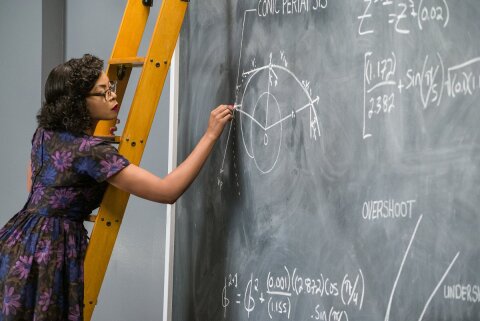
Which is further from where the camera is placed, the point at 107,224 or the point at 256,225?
the point at 107,224

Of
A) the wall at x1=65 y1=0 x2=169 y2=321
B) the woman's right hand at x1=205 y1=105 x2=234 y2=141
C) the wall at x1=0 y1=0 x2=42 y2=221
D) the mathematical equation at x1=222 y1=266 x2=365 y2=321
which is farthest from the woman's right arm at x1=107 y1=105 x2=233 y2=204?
the wall at x1=0 y1=0 x2=42 y2=221

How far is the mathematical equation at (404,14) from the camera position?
2242 millimetres

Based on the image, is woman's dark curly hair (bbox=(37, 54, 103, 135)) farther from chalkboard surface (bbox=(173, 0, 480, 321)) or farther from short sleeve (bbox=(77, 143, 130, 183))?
chalkboard surface (bbox=(173, 0, 480, 321))

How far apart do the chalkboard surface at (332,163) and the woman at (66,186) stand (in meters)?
0.19

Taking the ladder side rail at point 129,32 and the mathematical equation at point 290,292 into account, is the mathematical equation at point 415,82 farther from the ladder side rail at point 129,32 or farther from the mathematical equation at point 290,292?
the ladder side rail at point 129,32

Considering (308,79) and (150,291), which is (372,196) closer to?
(308,79)

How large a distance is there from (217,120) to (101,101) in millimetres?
397

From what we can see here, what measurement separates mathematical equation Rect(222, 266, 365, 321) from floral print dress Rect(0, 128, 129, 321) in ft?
1.65

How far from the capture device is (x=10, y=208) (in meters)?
4.80

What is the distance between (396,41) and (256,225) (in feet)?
2.47

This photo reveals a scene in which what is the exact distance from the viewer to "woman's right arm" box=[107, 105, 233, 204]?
→ 2.80 meters

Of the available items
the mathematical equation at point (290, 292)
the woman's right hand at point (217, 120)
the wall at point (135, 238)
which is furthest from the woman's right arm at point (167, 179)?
the wall at point (135, 238)

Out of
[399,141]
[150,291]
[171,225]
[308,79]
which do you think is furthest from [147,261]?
[399,141]

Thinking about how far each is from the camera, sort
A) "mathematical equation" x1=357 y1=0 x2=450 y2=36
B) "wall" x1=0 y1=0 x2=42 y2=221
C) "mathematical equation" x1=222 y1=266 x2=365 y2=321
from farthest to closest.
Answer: "wall" x1=0 y1=0 x2=42 y2=221 < "mathematical equation" x1=222 y1=266 x2=365 y2=321 < "mathematical equation" x1=357 y1=0 x2=450 y2=36
